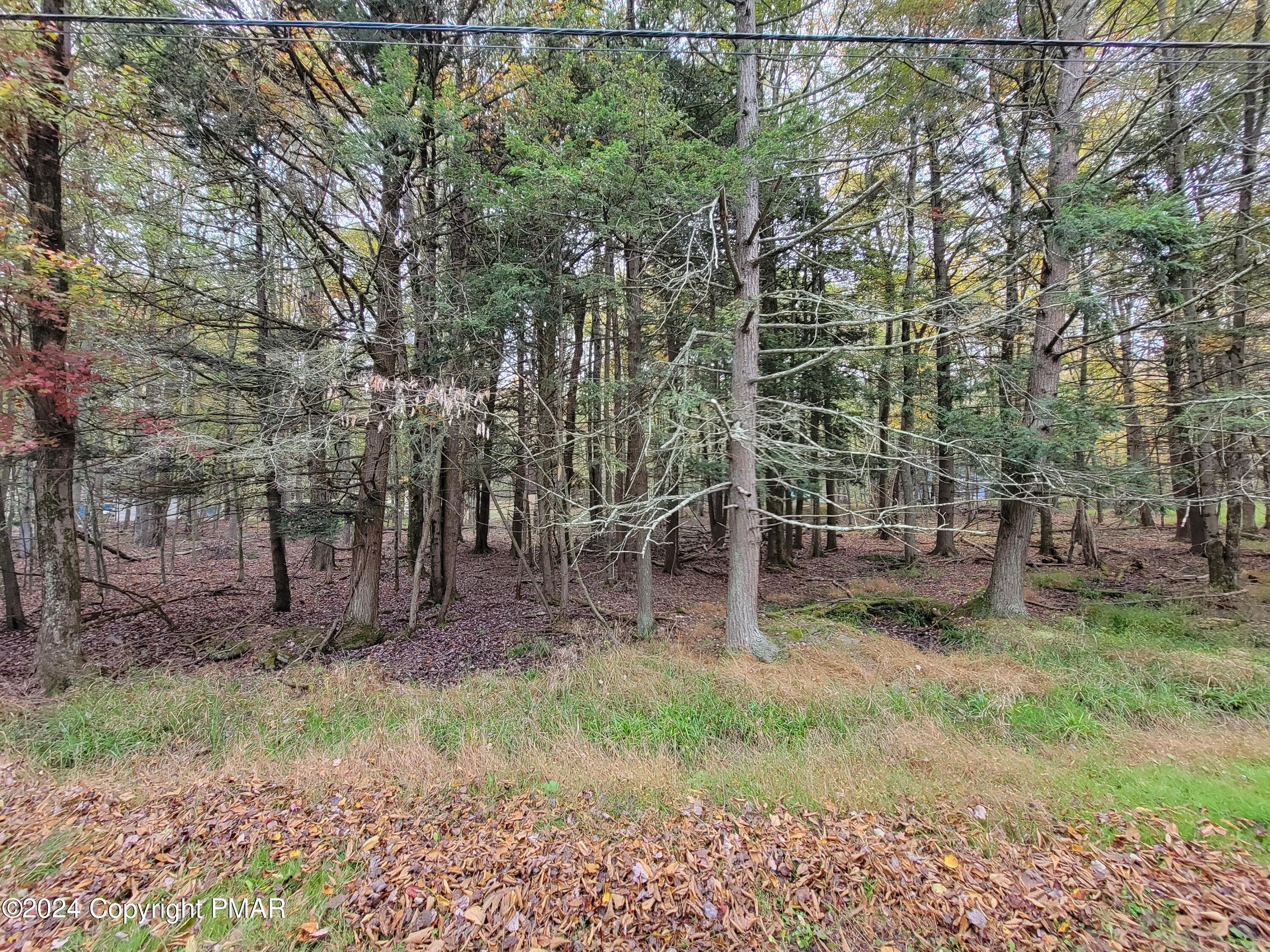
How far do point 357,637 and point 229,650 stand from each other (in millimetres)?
1918

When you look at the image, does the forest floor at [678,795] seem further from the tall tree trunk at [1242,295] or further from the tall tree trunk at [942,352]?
the tall tree trunk at [942,352]

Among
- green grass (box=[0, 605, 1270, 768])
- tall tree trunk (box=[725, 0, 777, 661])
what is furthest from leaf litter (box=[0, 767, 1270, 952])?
tall tree trunk (box=[725, 0, 777, 661])

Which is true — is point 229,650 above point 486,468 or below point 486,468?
below

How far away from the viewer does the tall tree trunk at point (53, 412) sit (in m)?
5.99

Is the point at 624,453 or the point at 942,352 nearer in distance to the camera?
the point at 624,453

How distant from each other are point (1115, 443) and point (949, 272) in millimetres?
8384

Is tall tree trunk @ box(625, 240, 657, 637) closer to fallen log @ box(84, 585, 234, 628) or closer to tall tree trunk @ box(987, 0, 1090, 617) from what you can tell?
tall tree trunk @ box(987, 0, 1090, 617)

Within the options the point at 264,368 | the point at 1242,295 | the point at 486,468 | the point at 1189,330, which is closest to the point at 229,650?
the point at 264,368

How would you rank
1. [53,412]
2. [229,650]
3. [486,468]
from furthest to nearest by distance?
[486,468]
[229,650]
[53,412]

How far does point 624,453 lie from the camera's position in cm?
1055

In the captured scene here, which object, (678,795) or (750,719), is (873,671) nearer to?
(750,719)

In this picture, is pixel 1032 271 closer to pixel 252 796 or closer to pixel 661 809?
pixel 661 809

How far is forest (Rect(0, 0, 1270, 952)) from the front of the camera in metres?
2.87

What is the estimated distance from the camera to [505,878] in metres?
2.78
